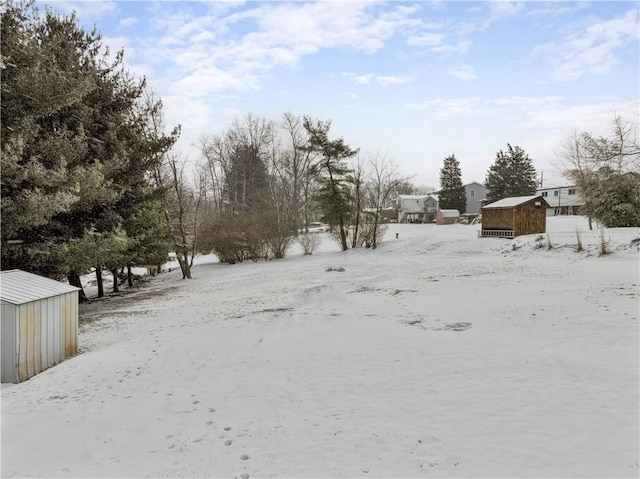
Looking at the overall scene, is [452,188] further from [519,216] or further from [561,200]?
[519,216]

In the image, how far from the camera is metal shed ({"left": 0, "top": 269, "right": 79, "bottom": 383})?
6.40 m

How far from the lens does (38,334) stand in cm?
→ 693

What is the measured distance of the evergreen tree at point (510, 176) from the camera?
52125mm

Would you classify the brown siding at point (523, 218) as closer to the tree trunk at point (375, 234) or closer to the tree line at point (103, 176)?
the tree line at point (103, 176)

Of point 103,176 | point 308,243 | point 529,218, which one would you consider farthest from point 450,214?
point 103,176

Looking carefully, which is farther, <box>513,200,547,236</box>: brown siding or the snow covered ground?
<box>513,200,547,236</box>: brown siding

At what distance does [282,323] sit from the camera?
9.21 metres

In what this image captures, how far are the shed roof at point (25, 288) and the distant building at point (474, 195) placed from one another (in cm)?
6219

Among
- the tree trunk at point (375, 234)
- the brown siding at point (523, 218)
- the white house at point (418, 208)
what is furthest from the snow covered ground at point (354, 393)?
the white house at point (418, 208)

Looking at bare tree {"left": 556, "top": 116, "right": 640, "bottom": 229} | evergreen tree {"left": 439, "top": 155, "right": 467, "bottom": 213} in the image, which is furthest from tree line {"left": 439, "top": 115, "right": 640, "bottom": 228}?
evergreen tree {"left": 439, "top": 155, "right": 467, "bottom": 213}

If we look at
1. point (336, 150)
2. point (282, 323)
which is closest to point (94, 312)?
point (282, 323)

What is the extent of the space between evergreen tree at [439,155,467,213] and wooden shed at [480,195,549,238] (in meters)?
31.2

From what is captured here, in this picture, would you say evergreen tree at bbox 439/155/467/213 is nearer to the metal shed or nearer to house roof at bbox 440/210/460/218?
house roof at bbox 440/210/460/218

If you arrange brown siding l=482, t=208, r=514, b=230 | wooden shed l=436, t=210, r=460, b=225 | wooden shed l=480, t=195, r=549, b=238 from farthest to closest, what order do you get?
wooden shed l=436, t=210, r=460, b=225
brown siding l=482, t=208, r=514, b=230
wooden shed l=480, t=195, r=549, b=238
